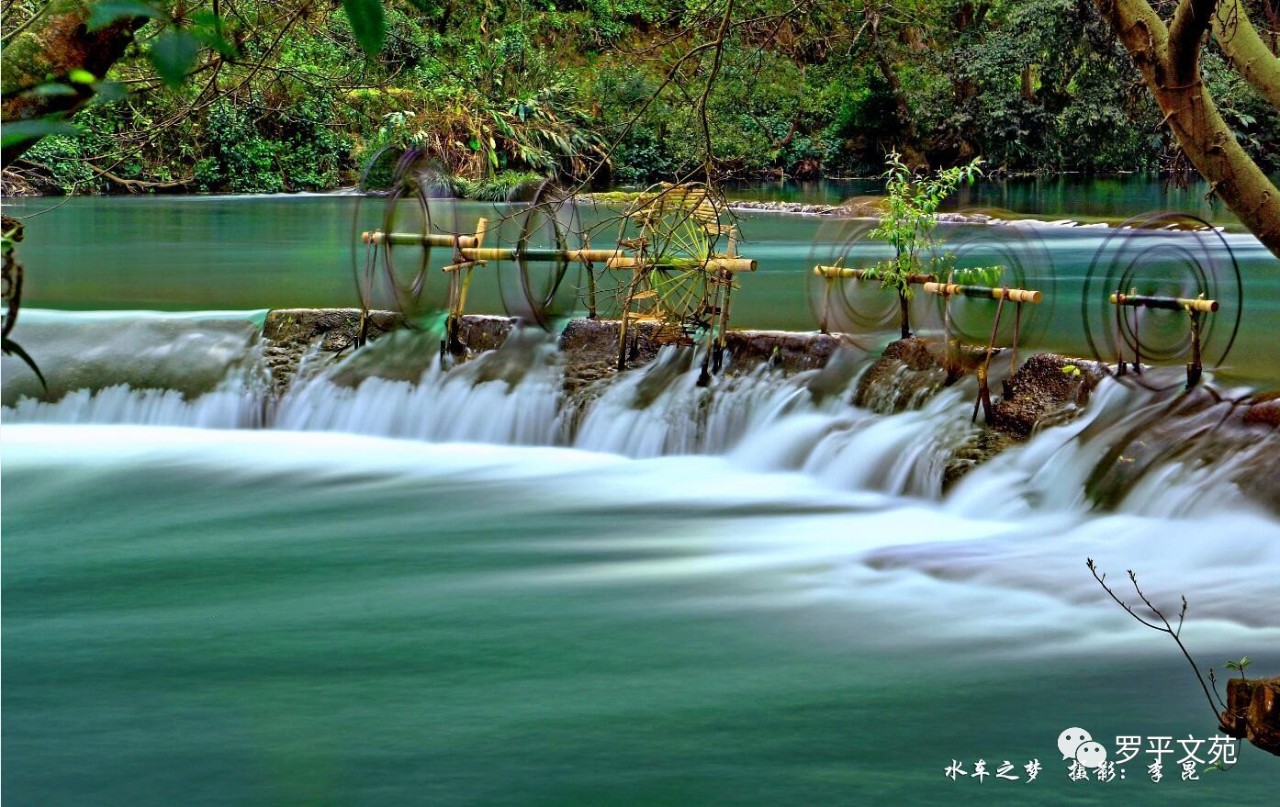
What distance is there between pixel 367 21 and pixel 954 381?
8.85 metres

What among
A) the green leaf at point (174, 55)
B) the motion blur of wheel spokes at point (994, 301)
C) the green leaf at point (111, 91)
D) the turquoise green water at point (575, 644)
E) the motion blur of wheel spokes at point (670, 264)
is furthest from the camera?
the motion blur of wheel spokes at point (994, 301)

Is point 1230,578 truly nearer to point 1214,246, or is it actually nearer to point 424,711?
point 424,711

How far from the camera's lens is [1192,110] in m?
3.86

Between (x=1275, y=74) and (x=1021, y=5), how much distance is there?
100ft

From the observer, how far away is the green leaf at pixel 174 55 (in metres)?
1.53

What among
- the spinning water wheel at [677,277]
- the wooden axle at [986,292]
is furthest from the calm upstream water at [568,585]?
the wooden axle at [986,292]

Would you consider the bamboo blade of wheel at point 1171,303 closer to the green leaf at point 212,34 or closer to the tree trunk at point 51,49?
the tree trunk at point 51,49

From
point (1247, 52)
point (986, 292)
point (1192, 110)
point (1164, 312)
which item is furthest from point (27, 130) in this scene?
point (1164, 312)

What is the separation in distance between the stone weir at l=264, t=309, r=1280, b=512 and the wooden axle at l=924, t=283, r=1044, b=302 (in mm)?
428

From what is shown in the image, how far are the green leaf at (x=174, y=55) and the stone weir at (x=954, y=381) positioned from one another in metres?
7.26

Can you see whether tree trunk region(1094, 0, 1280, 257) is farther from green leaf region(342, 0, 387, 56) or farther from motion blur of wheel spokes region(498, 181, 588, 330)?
motion blur of wheel spokes region(498, 181, 588, 330)

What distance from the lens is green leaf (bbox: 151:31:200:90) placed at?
1529 mm

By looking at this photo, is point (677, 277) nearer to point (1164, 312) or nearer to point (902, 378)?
point (902, 378)

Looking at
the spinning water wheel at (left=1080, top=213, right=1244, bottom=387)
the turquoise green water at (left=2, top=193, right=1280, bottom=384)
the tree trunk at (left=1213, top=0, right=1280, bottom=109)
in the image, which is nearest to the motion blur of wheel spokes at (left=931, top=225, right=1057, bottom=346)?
the turquoise green water at (left=2, top=193, right=1280, bottom=384)
